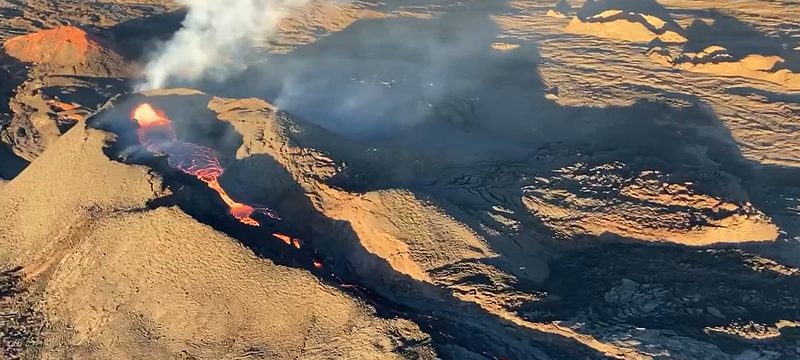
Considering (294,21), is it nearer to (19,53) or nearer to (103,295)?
(19,53)

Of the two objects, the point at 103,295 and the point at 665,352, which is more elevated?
the point at 665,352

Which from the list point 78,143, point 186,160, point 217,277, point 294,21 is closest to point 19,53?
point 294,21

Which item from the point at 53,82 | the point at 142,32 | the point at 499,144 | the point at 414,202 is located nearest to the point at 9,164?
the point at 53,82

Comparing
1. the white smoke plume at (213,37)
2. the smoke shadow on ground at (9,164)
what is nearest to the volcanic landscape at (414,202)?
the white smoke plume at (213,37)

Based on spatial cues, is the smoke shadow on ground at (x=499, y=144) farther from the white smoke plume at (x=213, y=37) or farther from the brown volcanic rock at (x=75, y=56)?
the brown volcanic rock at (x=75, y=56)

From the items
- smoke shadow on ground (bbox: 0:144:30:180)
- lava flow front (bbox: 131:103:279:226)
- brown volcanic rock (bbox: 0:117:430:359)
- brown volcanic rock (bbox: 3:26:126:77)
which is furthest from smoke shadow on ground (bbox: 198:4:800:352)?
smoke shadow on ground (bbox: 0:144:30:180)

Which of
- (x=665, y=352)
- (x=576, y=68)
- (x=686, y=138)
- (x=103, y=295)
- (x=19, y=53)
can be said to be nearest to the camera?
(x=665, y=352)
